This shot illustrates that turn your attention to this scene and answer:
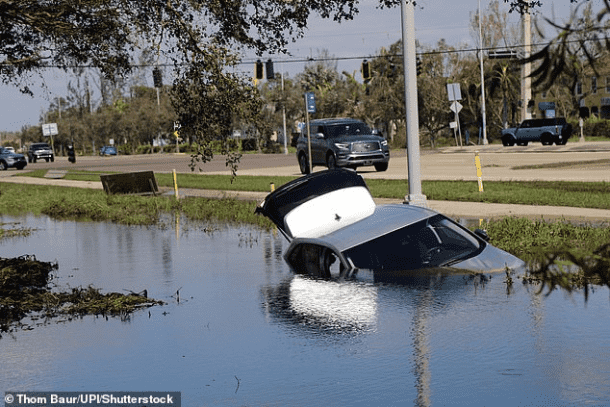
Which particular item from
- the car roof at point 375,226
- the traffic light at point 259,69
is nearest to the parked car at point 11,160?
the traffic light at point 259,69

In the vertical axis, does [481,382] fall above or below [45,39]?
below

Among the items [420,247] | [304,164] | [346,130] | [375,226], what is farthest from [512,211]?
[304,164]

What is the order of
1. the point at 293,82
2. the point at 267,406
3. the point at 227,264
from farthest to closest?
the point at 293,82 → the point at 227,264 → the point at 267,406

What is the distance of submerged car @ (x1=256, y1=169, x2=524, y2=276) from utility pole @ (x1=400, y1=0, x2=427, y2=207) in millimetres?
4986

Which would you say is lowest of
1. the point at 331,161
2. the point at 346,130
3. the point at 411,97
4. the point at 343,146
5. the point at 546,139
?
the point at 546,139

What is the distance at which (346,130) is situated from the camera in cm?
3888

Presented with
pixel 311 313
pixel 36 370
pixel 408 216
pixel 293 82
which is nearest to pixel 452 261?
pixel 408 216

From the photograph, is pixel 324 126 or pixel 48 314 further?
pixel 324 126

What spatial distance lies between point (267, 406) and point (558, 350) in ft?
9.19

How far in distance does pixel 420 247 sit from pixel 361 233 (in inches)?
33.4

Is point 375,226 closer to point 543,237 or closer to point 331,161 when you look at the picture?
point 543,237

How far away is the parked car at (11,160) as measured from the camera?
229 ft

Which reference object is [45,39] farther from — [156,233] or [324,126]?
[324,126]

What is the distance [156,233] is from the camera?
21391 mm
